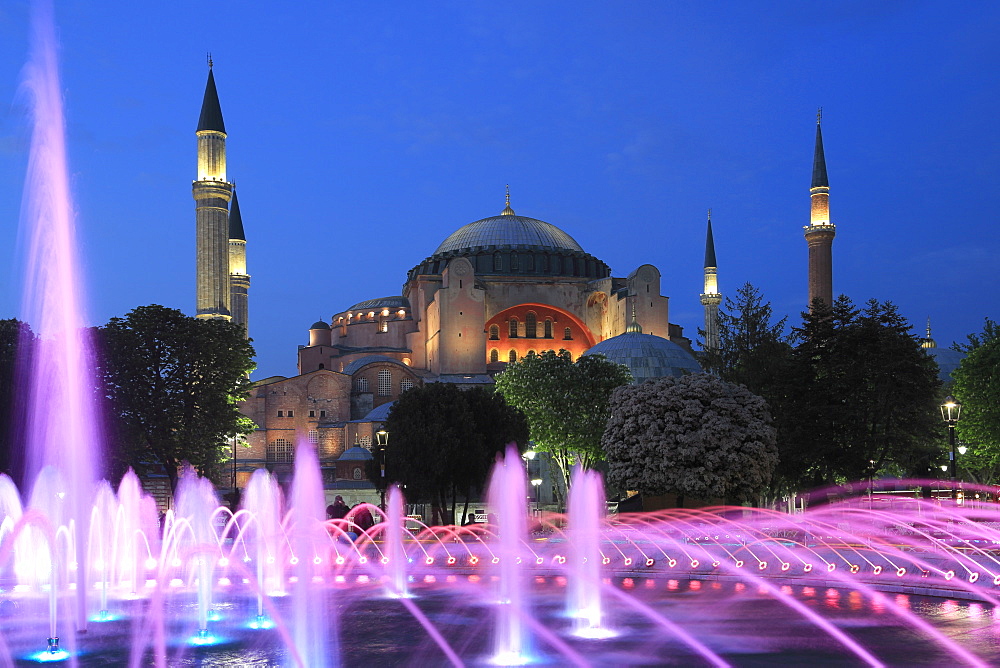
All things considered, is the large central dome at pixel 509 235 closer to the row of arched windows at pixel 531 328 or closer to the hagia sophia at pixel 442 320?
the hagia sophia at pixel 442 320

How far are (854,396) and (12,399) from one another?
25703 millimetres

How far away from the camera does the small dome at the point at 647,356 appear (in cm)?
5425

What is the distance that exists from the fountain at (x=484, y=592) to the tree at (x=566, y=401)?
48.1ft

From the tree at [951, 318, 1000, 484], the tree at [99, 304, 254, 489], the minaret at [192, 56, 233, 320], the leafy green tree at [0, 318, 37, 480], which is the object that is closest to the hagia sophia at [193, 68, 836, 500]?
the minaret at [192, 56, 233, 320]

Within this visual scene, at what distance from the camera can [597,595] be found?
599 inches

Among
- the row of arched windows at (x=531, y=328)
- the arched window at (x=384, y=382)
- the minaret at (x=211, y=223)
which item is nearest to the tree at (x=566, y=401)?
the minaret at (x=211, y=223)

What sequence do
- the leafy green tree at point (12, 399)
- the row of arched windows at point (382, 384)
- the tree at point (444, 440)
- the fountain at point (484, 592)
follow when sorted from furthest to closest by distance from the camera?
1. the row of arched windows at point (382, 384)
2. the tree at point (444, 440)
3. the leafy green tree at point (12, 399)
4. the fountain at point (484, 592)

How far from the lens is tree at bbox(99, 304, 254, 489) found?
37281 mm

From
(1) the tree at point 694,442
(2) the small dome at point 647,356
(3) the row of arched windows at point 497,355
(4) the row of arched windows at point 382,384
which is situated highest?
(3) the row of arched windows at point 497,355

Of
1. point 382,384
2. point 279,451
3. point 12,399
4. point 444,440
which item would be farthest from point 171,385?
point 382,384

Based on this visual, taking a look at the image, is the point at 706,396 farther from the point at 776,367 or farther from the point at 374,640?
the point at 374,640

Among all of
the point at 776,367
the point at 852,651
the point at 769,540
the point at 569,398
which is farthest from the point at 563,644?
the point at 569,398

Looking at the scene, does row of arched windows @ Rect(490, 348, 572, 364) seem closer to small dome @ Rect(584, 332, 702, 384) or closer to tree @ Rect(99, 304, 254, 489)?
small dome @ Rect(584, 332, 702, 384)

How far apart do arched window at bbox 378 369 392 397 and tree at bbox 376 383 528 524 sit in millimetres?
31254
